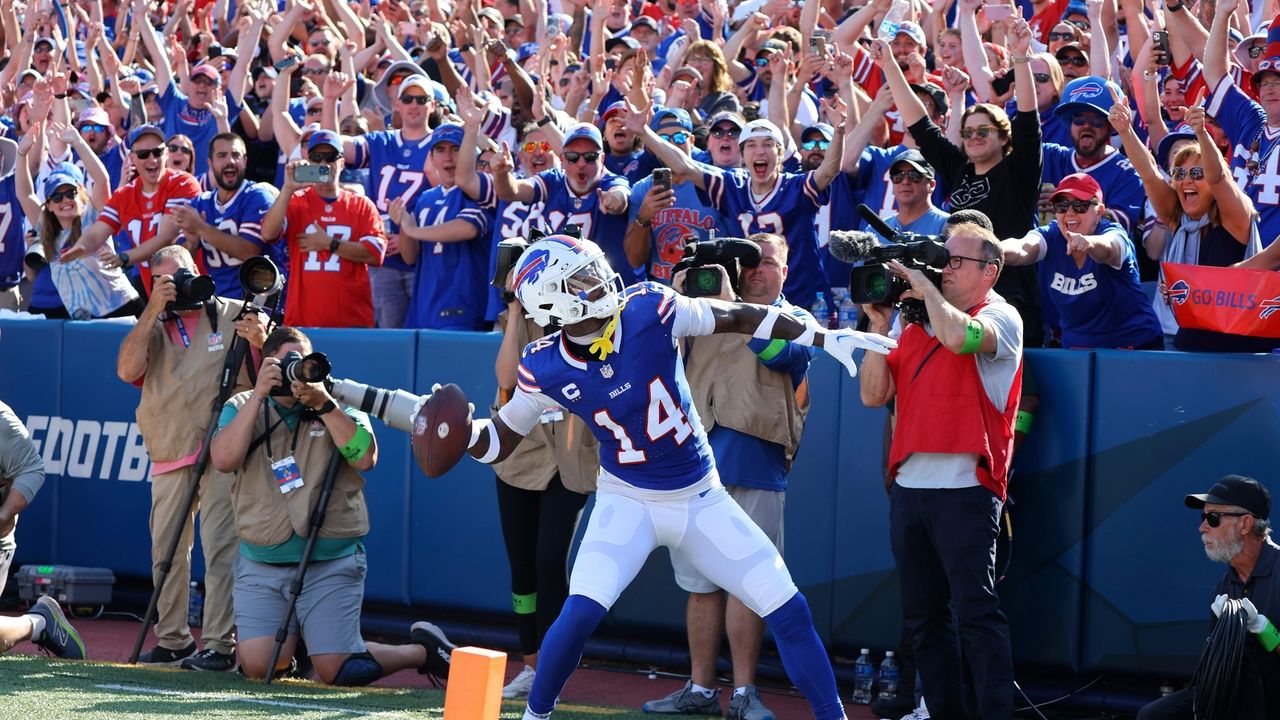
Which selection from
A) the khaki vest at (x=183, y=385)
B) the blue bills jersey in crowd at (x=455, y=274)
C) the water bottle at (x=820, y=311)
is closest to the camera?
the water bottle at (x=820, y=311)

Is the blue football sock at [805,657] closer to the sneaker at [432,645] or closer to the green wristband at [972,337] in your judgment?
the green wristband at [972,337]

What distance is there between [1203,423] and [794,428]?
5.72 ft

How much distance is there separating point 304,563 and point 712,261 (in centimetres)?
243

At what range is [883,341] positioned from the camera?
19.3ft

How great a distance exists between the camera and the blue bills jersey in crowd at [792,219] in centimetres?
847

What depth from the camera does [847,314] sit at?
341 inches

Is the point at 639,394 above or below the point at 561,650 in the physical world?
above

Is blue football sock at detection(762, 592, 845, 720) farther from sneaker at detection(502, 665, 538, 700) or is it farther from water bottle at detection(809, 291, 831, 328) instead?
water bottle at detection(809, 291, 831, 328)

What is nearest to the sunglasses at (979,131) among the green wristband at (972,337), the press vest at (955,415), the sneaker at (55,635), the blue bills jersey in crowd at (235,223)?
the press vest at (955,415)

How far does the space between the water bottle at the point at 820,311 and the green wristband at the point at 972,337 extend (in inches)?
92.8

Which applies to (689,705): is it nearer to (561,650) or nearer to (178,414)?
(561,650)

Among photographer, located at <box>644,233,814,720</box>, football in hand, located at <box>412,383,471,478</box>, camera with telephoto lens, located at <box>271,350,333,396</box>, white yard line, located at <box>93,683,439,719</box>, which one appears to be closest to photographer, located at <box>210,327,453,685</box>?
white yard line, located at <box>93,683,439,719</box>

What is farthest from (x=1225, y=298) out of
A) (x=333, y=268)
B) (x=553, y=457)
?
(x=333, y=268)

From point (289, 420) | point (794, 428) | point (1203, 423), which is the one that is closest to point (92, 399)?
point (289, 420)
